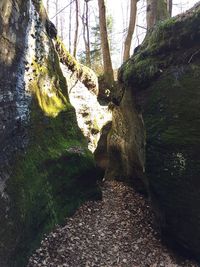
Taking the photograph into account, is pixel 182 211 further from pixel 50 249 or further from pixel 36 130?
pixel 36 130

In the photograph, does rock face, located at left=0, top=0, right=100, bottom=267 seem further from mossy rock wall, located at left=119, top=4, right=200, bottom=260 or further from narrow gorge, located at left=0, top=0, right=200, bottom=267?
mossy rock wall, located at left=119, top=4, right=200, bottom=260

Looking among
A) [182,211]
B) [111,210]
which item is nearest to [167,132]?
[182,211]

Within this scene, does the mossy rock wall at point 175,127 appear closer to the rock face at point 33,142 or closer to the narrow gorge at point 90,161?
the narrow gorge at point 90,161

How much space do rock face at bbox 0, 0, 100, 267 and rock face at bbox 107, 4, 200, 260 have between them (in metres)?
1.53

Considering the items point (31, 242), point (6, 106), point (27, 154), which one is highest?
point (6, 106)

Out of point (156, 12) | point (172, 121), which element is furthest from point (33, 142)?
Answer: point (156, 12)

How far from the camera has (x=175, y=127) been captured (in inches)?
222

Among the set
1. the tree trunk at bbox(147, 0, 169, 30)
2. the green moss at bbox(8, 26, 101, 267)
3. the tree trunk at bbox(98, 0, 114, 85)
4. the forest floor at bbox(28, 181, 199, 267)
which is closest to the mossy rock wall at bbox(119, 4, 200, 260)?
the forest floor at bbox(28, 181, 199, 267)

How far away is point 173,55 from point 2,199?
4.01 metres

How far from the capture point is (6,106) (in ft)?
16.4

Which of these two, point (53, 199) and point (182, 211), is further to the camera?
point (53, 199)

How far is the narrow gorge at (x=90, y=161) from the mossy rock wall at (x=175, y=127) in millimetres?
17

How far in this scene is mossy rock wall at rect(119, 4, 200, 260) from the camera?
5426 millimetres

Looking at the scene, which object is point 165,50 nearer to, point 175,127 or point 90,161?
point 175,127
